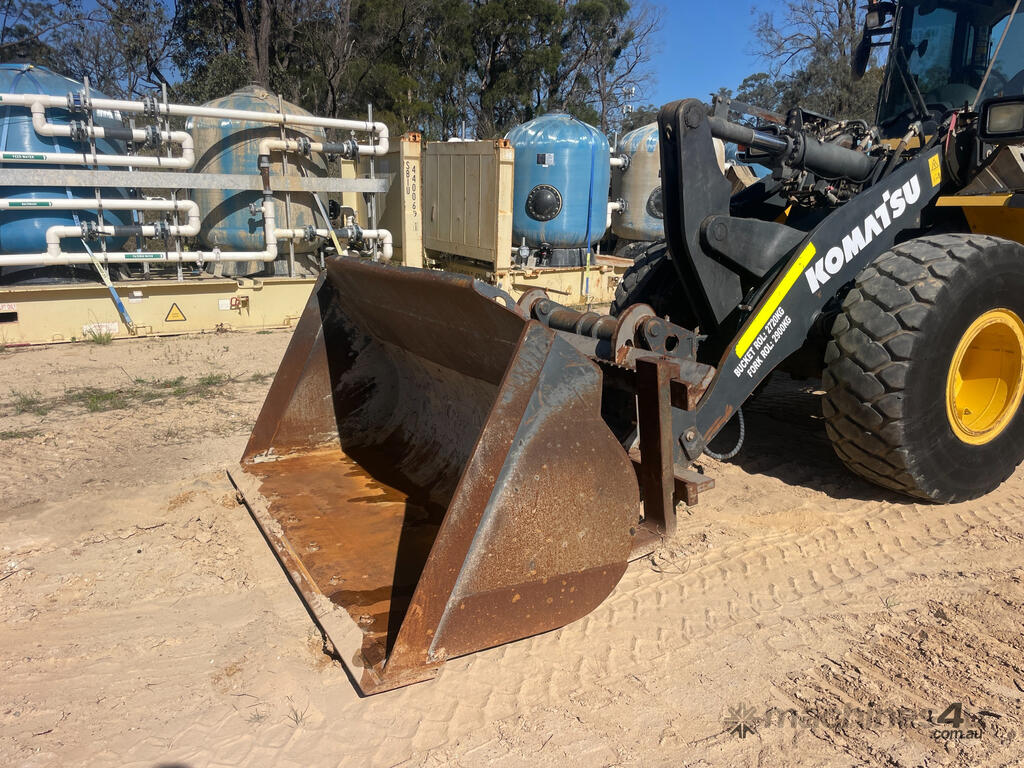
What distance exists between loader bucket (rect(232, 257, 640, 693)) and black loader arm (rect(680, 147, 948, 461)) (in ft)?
2.68

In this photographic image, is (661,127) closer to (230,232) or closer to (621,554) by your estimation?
(621,554)

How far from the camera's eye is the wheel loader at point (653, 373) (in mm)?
2506

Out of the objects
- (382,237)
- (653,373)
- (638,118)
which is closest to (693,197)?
(653,373)

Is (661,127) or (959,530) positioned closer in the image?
(661,127)

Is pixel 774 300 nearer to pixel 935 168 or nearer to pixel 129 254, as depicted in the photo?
pixel 935 168

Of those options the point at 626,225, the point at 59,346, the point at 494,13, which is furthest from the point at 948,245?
the point at 494,13

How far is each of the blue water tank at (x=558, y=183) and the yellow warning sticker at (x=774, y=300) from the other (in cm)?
743

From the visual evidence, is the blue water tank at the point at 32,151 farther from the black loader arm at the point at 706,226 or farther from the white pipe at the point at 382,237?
the black loader arm at the point at 706,226

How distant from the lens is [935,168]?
12.7 feet

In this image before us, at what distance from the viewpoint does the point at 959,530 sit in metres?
3.60

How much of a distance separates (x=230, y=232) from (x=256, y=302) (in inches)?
44.7

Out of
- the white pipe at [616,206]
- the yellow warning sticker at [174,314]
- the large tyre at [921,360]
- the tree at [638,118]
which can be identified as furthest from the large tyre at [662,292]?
the tree at [638,118]

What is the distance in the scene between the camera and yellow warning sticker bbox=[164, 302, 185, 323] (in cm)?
805

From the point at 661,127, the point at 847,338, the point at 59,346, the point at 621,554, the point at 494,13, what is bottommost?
the point at 59,346
